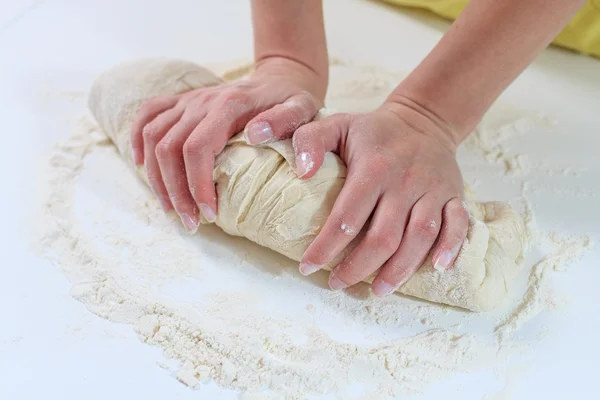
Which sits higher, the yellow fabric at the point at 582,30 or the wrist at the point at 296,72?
the wrist at the point at 296,72

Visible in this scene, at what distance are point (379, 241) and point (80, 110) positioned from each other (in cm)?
100

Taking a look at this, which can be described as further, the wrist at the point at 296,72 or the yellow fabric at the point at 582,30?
the yellow fabric at the point at 582,30

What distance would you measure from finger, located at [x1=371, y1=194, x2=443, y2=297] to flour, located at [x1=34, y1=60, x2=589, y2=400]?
89mm

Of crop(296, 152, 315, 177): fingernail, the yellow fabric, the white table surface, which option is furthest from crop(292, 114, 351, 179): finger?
the yellow fabric

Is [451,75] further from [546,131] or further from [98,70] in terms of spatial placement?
[98,70]

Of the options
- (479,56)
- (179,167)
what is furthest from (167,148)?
(479,56)

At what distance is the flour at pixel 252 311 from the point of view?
100 cm

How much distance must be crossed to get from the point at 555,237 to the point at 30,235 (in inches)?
46.0

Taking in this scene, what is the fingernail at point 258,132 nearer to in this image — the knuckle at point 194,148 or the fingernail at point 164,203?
the knuckle at point 194,148

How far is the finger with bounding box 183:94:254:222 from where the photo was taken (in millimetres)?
1090

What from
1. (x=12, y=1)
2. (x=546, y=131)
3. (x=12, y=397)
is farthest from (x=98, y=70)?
(x=546, y=131)

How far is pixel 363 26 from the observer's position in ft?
6.17

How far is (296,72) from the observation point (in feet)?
4.49

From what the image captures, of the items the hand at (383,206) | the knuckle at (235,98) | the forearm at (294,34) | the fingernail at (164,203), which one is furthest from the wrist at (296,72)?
the fingernail at (164,203)
